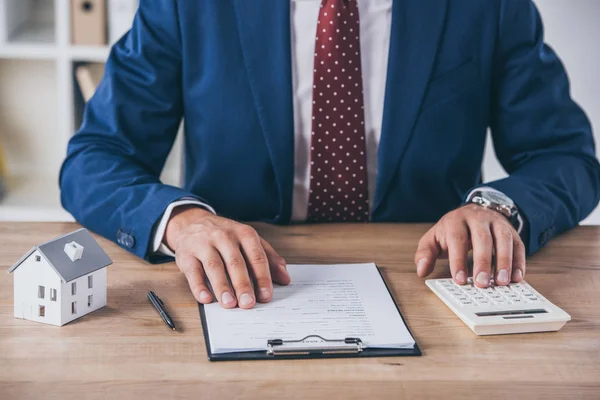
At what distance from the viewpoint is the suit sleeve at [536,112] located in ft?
5.22

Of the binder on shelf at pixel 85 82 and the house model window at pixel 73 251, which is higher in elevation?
the house model window at pixel 73 251

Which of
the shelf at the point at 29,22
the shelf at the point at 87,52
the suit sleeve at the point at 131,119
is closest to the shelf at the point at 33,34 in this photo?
the shelf at the point at 29,22

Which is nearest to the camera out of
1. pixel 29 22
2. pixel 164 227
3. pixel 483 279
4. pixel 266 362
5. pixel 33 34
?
pixel 266 362

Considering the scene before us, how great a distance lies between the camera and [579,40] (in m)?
2.76

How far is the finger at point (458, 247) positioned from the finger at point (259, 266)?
272 millimetres

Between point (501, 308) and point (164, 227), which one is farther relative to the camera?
point (164, 227)

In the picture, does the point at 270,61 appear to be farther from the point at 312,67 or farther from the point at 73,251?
the point at 73,251

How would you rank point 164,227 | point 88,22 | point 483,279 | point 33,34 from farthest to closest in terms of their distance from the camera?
point 33,34 < point 88,22 < point 164,227 < point 483,279

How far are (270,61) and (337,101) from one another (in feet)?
0.50

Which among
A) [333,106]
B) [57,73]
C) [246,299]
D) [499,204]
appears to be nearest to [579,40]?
[333,106]

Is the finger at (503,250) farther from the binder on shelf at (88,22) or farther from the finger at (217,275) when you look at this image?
the binder on shelf at (88,22)

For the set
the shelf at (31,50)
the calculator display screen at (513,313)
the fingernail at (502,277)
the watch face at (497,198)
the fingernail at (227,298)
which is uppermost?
the shelf at (31,50)

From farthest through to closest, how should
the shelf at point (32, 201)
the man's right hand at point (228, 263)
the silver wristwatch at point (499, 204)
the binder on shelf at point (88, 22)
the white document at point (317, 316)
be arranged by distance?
1. the shelf at point (32, 201)
2. the binder on shelf at point (88, 22)
3. the silver wristwatch at point (499, 204)
4. the man's right hand at point (228, 263)
5. the white document at point (317, 316)

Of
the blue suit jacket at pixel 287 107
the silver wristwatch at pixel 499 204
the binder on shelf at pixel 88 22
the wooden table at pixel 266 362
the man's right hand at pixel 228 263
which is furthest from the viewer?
the binder on shelf at pixel 88 22
